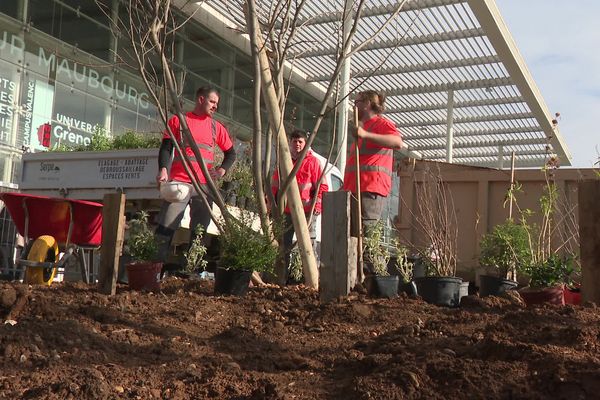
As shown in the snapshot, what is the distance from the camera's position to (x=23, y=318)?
11.5 feet

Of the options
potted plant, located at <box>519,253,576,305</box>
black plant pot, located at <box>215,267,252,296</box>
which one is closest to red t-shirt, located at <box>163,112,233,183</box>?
black plant pot, located at <box>215,267,252,296</box>

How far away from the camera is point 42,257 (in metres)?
5.92

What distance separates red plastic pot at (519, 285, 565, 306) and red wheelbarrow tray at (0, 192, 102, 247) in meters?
3.72

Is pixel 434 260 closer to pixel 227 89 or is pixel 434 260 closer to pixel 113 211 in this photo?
pixel 113 211

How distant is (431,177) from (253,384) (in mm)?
7235

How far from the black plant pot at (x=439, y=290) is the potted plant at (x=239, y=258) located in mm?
1339

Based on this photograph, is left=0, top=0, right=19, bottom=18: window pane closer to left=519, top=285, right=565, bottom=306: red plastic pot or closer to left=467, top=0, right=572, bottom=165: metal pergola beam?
left=467, top=0, right=572, bottom=165: metal pergola beam

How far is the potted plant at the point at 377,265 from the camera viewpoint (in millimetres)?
5105

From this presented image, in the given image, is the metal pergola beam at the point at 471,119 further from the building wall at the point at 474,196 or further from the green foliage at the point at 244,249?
the green foliage at the point at 244,249

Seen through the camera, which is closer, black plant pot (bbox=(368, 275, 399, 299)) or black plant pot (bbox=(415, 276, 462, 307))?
black plant pot (bbox=(368, 275, 399, 299))

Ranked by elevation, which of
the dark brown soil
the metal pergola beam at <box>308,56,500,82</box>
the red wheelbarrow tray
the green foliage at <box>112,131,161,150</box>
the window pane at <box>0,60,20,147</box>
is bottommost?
the dark brown soil

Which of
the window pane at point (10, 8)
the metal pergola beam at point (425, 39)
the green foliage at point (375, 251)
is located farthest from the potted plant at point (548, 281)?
the metal pergola beam at point (425, 39)

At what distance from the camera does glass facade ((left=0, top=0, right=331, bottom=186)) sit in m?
12.3

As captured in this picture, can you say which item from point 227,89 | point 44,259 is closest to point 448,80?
point 227,89
